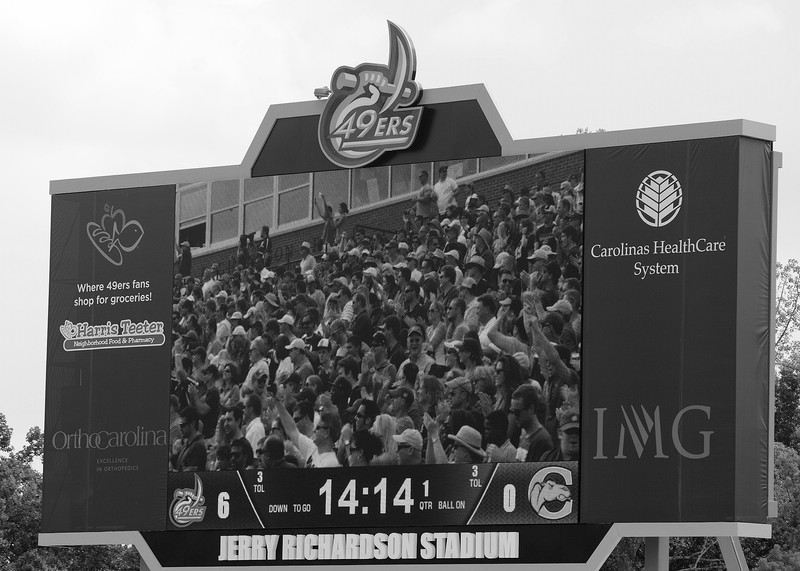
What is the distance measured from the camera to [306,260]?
16766 millimetres

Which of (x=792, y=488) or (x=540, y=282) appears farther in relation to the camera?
(x=792, y=488)

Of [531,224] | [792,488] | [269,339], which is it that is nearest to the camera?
[531,224]

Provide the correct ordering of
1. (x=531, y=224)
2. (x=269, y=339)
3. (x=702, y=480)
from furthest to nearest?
(x=269, y=339) < (x=531, y=224) < (x=702, y=480)

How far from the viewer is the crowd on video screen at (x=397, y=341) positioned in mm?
15438

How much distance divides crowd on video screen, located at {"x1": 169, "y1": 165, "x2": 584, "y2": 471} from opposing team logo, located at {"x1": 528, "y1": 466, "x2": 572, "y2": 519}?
A: 0.18 m

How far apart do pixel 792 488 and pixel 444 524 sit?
11.7 m

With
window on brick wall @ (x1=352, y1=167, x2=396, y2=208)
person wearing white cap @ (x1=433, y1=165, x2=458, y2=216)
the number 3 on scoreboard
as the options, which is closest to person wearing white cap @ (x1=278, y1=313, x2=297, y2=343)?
window on brick wall @ (x1=352, y1=167, x2=396, y2=208)

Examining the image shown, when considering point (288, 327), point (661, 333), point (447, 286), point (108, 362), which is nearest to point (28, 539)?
point (108, 362)

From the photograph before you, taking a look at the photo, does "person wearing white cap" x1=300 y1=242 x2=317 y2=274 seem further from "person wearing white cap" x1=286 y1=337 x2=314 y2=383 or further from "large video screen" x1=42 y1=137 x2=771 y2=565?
"person wearing white cap" x1=286 y1=337 x2=314 y2=383

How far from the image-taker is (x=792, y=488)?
25797 millimetres

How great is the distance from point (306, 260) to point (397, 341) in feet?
4.75

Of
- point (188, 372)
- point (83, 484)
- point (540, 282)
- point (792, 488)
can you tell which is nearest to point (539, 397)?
point (540, 282)

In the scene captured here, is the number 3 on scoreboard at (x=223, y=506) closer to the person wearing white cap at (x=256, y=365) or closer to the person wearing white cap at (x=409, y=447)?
the person wearing white cap at (x=256, y=365)

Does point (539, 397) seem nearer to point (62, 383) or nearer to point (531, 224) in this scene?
point (531, 224)
